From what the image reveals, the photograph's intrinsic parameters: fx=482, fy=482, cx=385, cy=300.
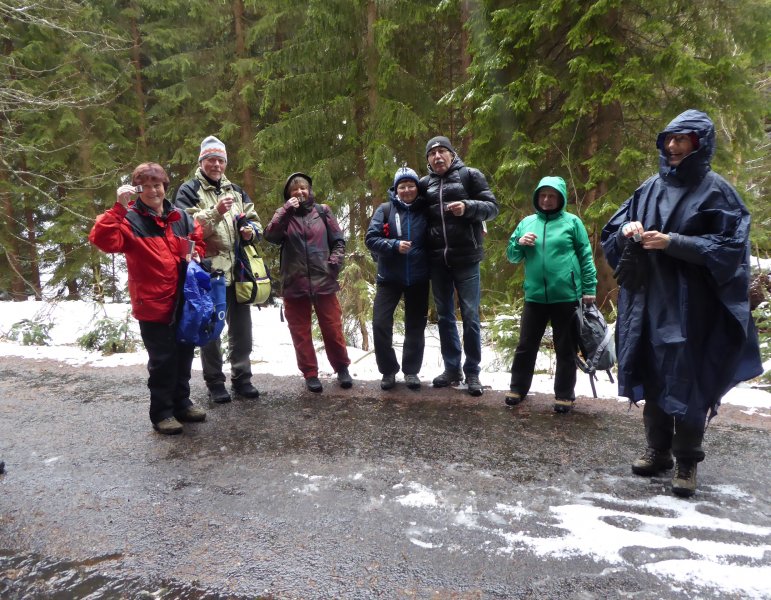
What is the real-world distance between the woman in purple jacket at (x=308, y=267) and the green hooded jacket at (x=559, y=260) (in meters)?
2.16

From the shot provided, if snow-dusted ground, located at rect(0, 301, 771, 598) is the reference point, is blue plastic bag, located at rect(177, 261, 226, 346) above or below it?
above

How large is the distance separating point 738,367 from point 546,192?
2257mm

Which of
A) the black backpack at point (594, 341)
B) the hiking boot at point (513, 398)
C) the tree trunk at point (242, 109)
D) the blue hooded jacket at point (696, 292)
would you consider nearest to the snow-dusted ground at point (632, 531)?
the blue hooded jacket at point (696, 292)

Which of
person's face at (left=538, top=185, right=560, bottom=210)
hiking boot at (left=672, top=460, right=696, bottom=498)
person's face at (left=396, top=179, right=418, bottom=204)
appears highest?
person's face at (left=396, top=179, right=418, bottom=204)

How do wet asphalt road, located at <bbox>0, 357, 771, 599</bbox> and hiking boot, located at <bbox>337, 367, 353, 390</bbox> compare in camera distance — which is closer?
wet asphalt road, located at <bbox>0, 357, 771, 599</bbox>

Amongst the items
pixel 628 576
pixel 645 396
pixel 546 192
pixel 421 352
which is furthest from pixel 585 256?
pixel 628 576

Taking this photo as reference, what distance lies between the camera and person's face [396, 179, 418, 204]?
5215mm

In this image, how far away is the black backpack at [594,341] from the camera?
429 cm

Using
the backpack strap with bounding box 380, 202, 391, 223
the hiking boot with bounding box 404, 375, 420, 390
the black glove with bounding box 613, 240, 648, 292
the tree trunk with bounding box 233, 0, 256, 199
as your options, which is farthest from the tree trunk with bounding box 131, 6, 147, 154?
the black glove with bounding box 613, 240, 648, 292

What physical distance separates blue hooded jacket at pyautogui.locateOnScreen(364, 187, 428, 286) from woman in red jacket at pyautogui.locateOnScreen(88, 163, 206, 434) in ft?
6.28

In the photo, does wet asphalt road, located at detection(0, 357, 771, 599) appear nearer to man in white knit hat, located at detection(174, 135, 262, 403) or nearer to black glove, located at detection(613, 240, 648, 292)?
man in white knit hat, located at detection(174, 135, 262, 403)

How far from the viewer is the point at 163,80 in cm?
1752

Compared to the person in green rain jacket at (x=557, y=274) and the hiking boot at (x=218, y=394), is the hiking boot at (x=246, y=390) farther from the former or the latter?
the person in green rain jacket at (x=557, y=274)

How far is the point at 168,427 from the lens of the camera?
14.1ft
